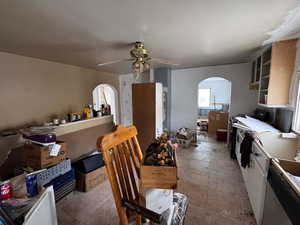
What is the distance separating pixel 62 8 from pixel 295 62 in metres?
3.01

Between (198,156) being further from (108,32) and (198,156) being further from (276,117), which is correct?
(108,32)

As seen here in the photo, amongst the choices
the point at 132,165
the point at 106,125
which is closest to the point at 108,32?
the point at 132,165

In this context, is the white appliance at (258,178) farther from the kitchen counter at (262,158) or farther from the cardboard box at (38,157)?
the cardboard box at (38,157)

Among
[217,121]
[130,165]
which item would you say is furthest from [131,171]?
[217,121]

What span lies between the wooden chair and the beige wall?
242 centimetres

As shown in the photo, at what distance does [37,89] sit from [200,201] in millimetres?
3480

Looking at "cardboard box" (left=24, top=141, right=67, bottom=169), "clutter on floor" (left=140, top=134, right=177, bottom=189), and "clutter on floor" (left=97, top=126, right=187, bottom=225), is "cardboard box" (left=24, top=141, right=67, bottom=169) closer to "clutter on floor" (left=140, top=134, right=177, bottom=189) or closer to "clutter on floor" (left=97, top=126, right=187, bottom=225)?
"clutter on floor" (left=97, top=126, right=187, bottom=225)

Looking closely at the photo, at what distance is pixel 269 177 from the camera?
1.38 metres

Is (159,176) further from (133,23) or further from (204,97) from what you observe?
(204,97)

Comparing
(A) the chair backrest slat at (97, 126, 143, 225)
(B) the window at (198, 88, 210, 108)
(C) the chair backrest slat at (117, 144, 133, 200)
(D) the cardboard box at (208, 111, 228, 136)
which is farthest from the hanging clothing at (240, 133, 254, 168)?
(B) the window at (198, 88, 210, 108)

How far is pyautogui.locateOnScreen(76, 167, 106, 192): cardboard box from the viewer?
2252 millimetres

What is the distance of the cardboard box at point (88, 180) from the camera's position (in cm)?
225

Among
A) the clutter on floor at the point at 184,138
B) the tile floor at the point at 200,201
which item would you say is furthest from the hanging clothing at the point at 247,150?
the clutter on floor at the point at 184,138

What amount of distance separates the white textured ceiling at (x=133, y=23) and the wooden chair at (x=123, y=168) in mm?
1072
